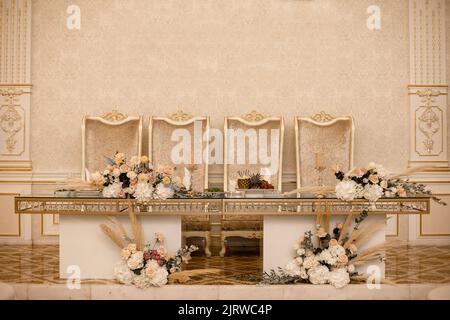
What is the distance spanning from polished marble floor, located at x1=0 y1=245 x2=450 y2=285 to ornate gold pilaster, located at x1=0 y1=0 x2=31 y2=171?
1.31m

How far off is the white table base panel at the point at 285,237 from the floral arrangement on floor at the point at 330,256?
60 mm

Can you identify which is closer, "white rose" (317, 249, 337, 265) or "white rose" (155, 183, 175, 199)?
"white rose" (317, 249, 337, 265)

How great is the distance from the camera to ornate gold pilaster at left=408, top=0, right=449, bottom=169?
20.5 feet

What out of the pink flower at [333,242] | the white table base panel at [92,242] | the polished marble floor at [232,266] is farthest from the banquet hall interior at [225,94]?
the pink flower at [333,242]

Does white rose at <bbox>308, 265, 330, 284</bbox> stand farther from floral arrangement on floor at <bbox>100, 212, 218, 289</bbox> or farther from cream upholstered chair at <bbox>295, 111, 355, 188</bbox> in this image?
cream upholstered chair at <bbox>295, 111, 355, 188</bbox>

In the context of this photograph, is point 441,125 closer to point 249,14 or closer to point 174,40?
point 249,14

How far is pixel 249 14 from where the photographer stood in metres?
6.27

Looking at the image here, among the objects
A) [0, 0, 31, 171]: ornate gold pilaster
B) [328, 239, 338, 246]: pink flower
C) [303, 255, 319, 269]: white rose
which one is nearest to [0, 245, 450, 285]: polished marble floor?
[303, 255, 319, 269]: white rose

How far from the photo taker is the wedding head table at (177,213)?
12.6 ft

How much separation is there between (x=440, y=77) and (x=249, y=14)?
257 cm

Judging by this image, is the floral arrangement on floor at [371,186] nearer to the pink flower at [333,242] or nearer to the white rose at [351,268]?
the pink flower at [333,242]

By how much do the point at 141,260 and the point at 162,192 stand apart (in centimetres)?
54

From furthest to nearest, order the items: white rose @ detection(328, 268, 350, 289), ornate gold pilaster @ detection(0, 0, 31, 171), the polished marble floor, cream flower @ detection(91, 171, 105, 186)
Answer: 1. ornate gold pilaster @ detection(0, 0, 31, 171)
2. the polished marble floor
3. cream flower @ detection(91, 171, 105, 186)
4. white rose @ detection(328, 268, 350, 289)
